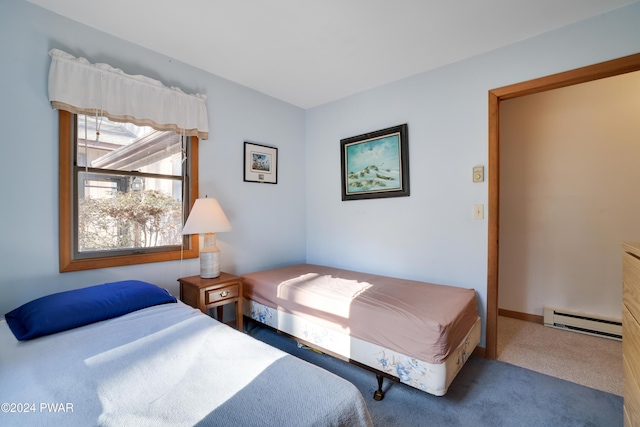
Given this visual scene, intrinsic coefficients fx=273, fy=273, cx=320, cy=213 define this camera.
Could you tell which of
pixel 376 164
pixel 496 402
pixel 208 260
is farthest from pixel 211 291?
pixel 496 402

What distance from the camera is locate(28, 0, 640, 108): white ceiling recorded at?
5.75ft

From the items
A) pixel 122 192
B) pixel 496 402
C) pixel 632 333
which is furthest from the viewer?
pixel 122 192

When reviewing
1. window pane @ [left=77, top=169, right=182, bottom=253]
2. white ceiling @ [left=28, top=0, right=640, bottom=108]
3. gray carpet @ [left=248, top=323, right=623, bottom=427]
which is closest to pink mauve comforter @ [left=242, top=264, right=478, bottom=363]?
gray carpet @ [left=248, top=323, right=623, bottom=427]

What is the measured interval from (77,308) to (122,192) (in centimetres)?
101

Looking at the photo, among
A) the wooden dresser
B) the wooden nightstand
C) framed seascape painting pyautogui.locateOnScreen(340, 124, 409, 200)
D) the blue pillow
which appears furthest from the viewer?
framed seascape painting pyautogui.locateOnScreen(340, 124, 409, 200)

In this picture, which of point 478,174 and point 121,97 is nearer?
point 121,97

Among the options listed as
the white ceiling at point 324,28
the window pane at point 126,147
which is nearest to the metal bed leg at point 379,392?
the window pane at point 126,147

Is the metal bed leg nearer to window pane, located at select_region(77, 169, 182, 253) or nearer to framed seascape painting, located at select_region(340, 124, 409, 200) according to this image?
framed seascape painting, located at select_region(340, 124, 409, 200)

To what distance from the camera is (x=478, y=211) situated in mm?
2281

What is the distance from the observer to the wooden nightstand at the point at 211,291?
2098 mm

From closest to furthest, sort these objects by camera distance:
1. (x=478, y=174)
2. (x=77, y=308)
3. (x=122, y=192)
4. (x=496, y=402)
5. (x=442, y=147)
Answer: (x=77, y=308) < (x=496, y=402) < (x=122, y=192) < (x=478, y=174) < (x=442, y=147)

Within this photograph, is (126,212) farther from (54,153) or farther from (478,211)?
(478,211)

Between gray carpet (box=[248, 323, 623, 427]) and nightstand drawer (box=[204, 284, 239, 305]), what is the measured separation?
3.24ft

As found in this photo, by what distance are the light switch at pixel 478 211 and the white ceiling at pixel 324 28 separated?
1.30m
